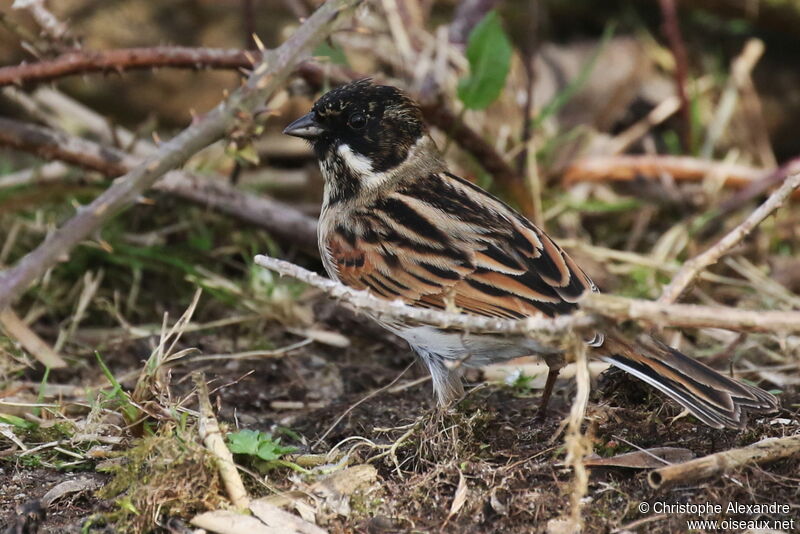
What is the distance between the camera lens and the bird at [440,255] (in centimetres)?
374

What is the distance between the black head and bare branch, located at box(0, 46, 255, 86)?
1.37 ft

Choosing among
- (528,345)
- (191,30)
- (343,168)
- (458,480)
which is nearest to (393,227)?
(343,168)

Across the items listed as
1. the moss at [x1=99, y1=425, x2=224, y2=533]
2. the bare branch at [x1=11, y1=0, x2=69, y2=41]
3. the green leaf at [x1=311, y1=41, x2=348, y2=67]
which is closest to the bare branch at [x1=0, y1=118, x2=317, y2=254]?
the bare branch at [x1=11, y1=0, x2=69, y2=41]

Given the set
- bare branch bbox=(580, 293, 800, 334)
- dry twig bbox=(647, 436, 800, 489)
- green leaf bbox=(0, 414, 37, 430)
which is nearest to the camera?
bare branch bbox=(580, 293, 800, 334)

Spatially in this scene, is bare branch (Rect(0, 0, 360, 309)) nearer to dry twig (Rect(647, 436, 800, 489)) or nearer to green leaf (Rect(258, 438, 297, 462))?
green leaf (Rect(258, 438, 297, 462))

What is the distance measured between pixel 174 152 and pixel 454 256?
134 cm

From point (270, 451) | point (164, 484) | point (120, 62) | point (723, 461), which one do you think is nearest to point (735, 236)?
point (723, 461)

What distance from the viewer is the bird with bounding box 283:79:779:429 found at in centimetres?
374

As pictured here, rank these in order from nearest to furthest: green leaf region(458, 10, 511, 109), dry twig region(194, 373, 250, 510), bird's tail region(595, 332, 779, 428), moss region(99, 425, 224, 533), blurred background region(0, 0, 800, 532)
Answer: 1. moss region(99, 425, 224, 533)
2. dry twig region(194, 373, 250, 510)
3. bird's tail region(595, 332, 779, 428)
4. blurred background region(0, 0, 800, 532)
5. green leaf region(458, 10, 511, 109)

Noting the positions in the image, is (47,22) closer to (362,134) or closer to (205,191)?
(205,191)

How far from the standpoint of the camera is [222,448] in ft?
11.4

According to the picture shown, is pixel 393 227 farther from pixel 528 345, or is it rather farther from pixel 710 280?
pixel 710 280

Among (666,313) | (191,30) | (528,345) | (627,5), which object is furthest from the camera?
(627,5)

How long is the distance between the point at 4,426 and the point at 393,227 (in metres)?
1.83
